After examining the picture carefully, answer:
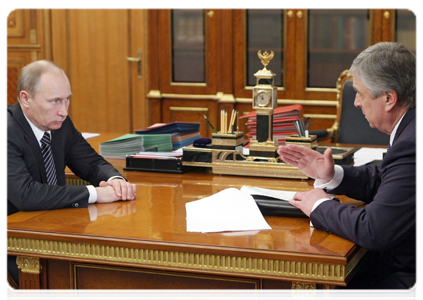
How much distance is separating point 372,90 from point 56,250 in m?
1.08

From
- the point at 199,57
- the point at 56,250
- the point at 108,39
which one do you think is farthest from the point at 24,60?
the point at 56,250

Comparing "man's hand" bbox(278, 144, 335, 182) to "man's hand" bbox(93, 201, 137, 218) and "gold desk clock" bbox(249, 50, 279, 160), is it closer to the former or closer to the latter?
"gold desk clock" bbox(249, 50, 279, 160)

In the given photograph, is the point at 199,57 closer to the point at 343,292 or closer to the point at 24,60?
the point at 24,60

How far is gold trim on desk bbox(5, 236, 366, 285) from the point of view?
1.45 m

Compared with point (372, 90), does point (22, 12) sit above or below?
above

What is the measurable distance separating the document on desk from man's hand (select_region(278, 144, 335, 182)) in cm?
24


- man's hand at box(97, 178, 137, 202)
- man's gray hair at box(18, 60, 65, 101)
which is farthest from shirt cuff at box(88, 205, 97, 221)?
man's gray hair at box(18, 60, 65, 101)

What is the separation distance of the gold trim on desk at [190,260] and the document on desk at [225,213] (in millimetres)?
130

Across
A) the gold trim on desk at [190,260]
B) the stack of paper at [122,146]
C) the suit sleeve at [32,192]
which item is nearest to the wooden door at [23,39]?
the stack of paper at [122,146]

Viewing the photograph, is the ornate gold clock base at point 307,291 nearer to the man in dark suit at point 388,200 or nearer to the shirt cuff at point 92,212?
the man in dark suit at point 388,200

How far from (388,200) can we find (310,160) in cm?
55

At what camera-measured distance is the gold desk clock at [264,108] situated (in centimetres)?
230

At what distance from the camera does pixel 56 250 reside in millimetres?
1649

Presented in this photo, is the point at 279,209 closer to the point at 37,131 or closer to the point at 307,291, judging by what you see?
the point at 307,291
